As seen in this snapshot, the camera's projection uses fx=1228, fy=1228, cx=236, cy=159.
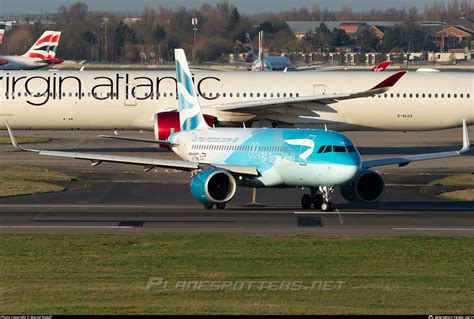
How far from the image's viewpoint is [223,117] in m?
53.1

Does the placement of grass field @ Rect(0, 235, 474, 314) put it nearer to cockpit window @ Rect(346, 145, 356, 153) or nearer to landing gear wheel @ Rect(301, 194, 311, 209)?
cockpit window @ Rect(346, 145, 356, 153)

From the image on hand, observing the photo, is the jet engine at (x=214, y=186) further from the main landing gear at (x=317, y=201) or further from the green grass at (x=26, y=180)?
the green grass at (x=26, y=180)

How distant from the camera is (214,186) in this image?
34.8m

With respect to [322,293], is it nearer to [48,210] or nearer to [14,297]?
[14,297]

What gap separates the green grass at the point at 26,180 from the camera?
40.4 meters

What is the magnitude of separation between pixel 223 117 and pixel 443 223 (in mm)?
21303

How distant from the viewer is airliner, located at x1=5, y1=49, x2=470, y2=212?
33875 mm

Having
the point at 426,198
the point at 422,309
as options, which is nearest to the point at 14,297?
the point at 422,309

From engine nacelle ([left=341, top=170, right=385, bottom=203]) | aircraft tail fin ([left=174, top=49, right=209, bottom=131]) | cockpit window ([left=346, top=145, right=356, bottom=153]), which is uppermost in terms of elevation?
aircraft tail fin ([left=174, top=49, right=209, bottom=131])

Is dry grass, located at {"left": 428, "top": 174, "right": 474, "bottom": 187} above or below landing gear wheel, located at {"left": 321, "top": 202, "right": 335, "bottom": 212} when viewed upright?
below

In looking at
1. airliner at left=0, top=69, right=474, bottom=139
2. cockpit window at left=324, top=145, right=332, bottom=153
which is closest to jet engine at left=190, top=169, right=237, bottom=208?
cockpit window at left=324, top=145, right=332, bottom=153

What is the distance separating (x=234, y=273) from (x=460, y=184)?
67.8ft

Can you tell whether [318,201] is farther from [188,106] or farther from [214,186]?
[188,106]

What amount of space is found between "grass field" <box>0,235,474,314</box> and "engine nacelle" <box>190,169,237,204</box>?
5011mm
